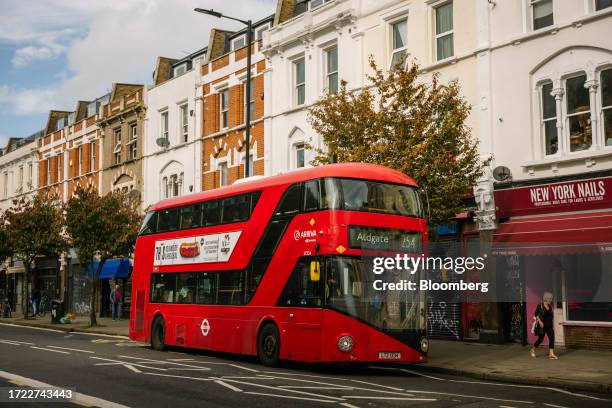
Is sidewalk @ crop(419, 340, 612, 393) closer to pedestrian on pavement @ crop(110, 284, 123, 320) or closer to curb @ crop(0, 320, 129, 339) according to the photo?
curb @ crop(0, 320, 129, 339)

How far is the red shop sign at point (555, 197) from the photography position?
62.8 ft

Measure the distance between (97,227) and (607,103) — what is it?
2280 centimetres

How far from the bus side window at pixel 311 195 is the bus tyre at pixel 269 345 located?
9.75 feet

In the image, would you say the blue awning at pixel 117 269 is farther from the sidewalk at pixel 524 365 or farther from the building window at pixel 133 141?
the sidewalk at pixel 524 365

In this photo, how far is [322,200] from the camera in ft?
52.3

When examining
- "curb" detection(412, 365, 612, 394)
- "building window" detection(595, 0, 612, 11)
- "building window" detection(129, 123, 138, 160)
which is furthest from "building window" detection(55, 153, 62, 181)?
"building window" detection(595, 0, 612, 11)

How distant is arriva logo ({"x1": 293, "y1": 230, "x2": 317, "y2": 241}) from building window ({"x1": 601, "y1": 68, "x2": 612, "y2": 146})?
8.64 m

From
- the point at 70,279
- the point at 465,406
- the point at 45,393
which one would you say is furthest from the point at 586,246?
the point at 70,279

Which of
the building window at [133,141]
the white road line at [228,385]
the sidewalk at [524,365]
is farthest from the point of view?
the building window at [133,141]

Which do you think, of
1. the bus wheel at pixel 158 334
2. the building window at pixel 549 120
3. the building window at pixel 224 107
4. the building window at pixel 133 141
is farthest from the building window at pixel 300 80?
the building window at pixel 133 141

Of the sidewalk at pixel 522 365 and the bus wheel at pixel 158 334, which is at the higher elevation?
the bus wheel at pixel 158 334

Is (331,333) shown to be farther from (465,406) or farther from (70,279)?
(70,279)

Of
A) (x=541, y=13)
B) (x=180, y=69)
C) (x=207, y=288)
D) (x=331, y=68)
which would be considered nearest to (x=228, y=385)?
(x=207, y=288)

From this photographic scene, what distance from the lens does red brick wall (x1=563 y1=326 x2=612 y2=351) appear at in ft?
64.1
